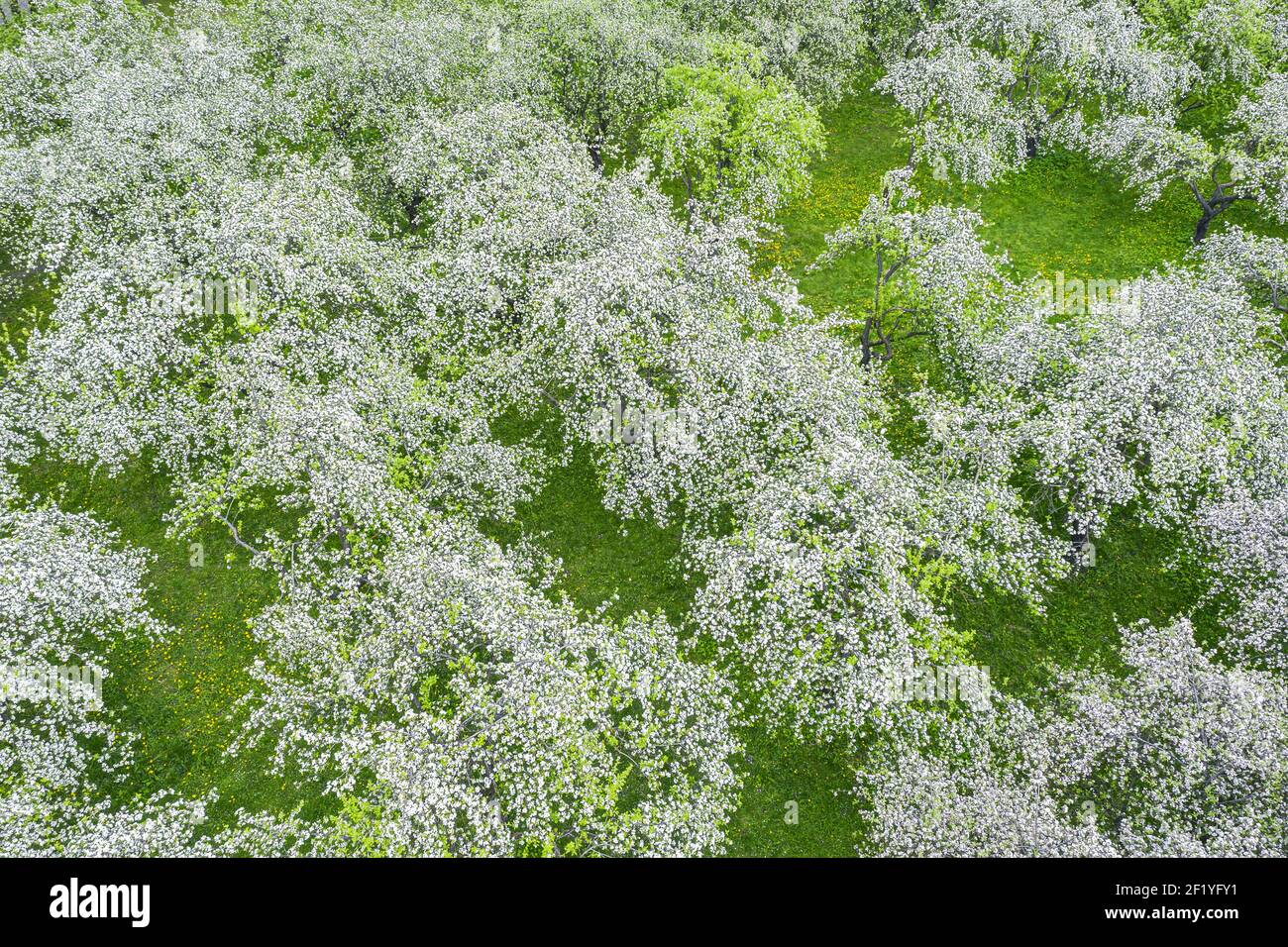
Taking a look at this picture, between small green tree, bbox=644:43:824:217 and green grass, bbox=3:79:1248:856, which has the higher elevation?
small green tree, bbox=644:43:824:217

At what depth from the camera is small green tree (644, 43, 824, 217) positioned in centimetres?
3123

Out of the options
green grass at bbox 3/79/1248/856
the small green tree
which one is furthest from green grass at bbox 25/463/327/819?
the small green tree

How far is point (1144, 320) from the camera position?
21688 millimetres

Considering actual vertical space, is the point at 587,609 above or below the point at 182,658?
above

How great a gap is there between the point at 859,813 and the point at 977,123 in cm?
3499

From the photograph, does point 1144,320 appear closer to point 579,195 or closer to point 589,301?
point 589,301

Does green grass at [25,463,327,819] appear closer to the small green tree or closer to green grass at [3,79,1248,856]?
green grass at [3,79,1248,856]

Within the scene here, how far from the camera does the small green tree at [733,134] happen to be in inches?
1230

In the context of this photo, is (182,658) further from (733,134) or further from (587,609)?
(733,134)

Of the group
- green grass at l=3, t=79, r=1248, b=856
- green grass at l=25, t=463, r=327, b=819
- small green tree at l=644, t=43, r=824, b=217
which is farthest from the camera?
small green tree at l=644, t=43, r=824, b=217

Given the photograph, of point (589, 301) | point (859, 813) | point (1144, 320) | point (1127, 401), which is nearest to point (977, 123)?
point (1144, 320)

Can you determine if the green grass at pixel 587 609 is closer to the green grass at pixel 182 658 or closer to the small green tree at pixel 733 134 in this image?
the green grass at pixel 182 658

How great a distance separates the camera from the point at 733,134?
3212 cm

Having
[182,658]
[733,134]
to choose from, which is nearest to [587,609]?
[182,658]
